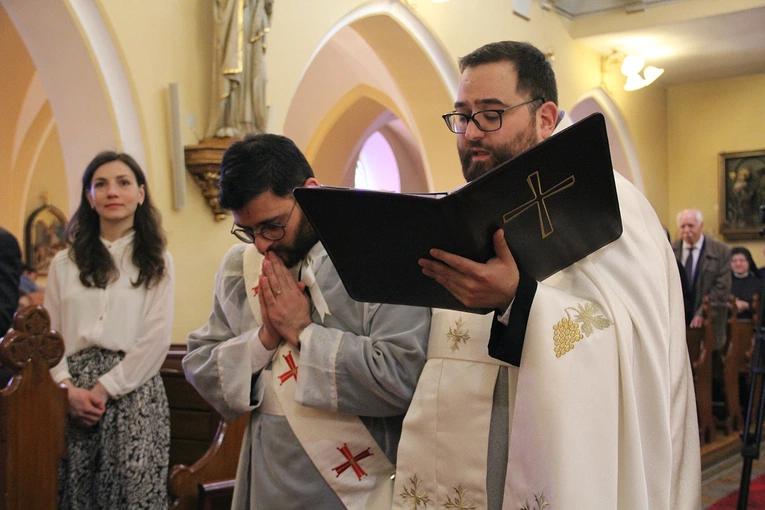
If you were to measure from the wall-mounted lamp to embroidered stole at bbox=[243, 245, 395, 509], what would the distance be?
922cm

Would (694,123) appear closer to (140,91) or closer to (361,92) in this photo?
(361,92)

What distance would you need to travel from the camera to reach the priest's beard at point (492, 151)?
184 centimetres

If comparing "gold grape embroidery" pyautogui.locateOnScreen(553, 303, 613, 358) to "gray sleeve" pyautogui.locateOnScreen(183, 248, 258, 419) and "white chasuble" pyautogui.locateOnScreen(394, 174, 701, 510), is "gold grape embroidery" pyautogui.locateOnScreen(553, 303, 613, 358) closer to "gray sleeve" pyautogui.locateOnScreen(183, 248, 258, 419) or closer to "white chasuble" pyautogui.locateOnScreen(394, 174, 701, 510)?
"white chasuble" pyautogui.locateOnScreen(394, 174, 701, 510)

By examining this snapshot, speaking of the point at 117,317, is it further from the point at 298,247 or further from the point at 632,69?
the point at 632,69

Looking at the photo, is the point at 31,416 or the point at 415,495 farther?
the point at 31,416

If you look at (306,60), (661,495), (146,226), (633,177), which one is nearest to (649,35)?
(633,177)

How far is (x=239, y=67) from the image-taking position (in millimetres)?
5137

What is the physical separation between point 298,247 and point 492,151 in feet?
1.64

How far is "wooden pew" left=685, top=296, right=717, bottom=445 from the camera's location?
22.8 ft

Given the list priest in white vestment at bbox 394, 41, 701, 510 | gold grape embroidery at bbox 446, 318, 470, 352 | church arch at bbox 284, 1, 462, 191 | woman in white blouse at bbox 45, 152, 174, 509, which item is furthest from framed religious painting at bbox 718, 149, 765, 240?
gold grape embroidery at bbox 446, 318, 470, 352

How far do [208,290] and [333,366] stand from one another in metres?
3.71

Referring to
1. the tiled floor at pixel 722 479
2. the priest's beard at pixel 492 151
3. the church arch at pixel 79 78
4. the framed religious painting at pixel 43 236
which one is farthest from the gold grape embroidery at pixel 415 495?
the framed religious painting at pixel 43 236

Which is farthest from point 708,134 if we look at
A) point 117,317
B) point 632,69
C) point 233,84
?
point 117,317

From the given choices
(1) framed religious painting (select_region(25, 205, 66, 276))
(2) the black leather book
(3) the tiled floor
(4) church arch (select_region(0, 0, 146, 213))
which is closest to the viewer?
(2) the black leather book
